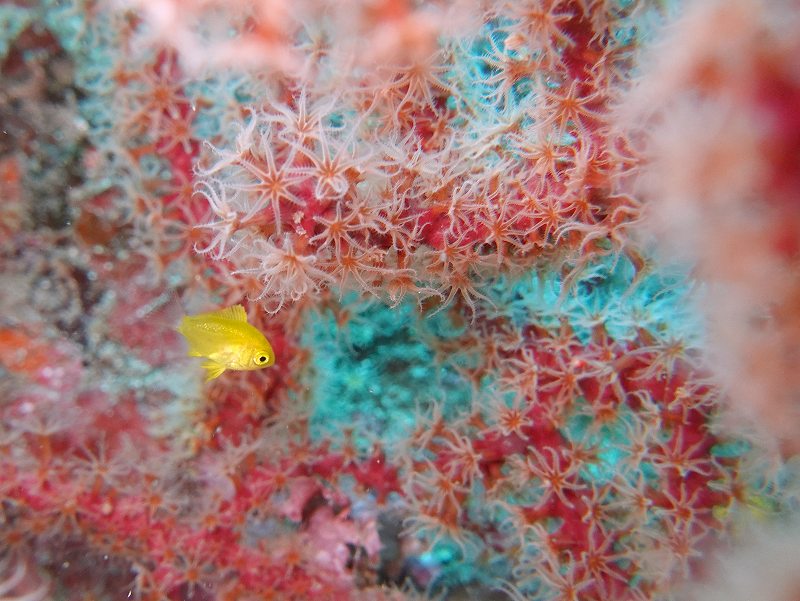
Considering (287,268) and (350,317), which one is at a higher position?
(287,268)

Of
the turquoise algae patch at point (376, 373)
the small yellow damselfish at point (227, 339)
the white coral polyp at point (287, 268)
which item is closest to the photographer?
the white coral polyp at point (287, 268)

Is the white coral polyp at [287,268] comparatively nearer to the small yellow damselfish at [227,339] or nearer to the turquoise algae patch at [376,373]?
the small yellow damselfish at [227,339]

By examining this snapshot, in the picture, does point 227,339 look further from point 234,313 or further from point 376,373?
point 376,373

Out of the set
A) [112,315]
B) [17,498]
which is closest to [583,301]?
[112,315]

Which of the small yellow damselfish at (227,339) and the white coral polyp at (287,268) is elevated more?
the white coral polyp at (287,268)

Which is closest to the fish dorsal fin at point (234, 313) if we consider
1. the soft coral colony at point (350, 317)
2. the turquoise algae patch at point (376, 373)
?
the soft coral colony at point (350, 317)

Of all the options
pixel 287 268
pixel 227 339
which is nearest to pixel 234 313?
pixel 227 339
